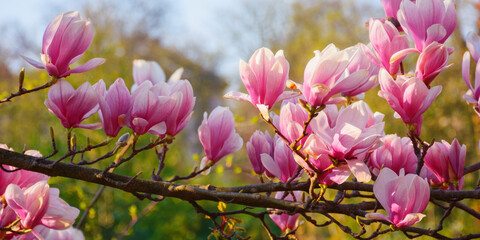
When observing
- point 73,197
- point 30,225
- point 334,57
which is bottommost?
point 73,197

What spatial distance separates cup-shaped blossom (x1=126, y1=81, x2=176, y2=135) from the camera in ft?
2.33

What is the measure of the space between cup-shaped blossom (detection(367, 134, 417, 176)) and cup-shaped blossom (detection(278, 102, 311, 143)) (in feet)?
0.54

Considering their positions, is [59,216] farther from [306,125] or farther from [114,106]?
[306,125]

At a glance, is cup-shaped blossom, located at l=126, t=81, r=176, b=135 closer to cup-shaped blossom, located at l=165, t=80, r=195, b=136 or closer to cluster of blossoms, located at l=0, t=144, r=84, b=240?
cup-shaped blossom, located at l=165, t=80, r=195, b=136

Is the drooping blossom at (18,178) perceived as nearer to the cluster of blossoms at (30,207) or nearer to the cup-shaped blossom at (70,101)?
the cluster of blossoms at (30,207)

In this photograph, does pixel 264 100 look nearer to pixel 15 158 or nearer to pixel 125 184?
pixel 125 184

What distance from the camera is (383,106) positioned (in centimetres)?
599

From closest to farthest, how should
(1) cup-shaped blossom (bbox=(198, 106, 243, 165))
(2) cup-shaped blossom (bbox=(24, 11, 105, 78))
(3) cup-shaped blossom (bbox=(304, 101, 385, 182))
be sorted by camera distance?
1. (3) cup-shaped blossom (bbox=(304, 101, 385, 182))
2. (2) cup-shaped blossom (bbox=(24, 11, 105, 78))
3. (1) cup-shaped blossom (bbox=(198, 106, 243, 165))

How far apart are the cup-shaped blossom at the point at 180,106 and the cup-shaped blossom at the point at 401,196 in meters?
0.31

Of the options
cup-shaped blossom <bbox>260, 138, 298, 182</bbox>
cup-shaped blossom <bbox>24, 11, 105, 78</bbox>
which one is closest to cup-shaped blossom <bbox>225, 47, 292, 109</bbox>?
cup-shaped blossom <bbox>260, 138, 298, 182</bbox>

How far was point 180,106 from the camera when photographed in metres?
0.75

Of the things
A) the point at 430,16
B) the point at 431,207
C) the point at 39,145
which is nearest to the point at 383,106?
the point at 431,207

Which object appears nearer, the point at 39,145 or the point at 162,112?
the point at 162,112

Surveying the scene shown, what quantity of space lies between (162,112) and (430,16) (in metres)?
0.43
